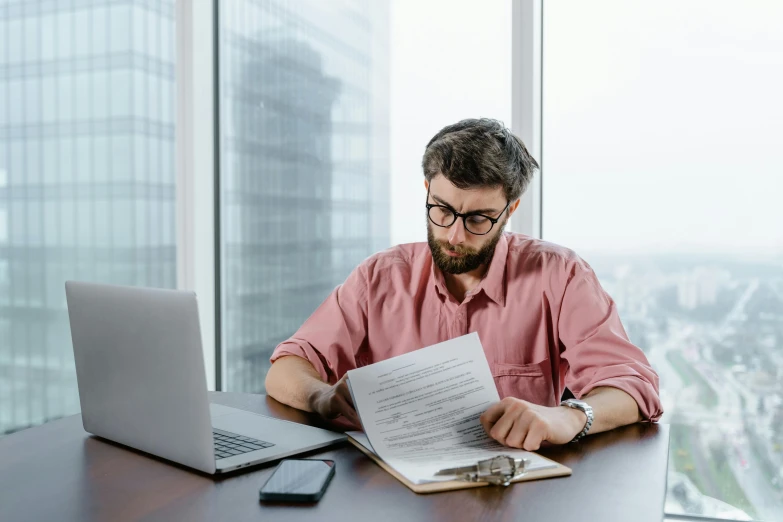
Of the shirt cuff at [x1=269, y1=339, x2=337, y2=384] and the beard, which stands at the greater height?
the beard

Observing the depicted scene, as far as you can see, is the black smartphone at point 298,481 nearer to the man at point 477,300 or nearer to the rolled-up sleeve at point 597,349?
the man at point 477,300

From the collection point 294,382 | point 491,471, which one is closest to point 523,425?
point 491,471

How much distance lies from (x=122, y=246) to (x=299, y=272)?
65 cm

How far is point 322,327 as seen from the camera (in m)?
1.56

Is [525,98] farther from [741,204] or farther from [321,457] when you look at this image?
[321,457]

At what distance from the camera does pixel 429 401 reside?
105 cm

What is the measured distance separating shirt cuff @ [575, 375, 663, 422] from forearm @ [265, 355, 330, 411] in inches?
20.5

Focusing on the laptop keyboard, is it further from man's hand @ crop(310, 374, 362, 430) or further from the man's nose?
the man's nose

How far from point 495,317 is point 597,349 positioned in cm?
26

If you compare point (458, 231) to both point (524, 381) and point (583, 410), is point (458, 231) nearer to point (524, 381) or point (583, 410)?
point (524, 381)

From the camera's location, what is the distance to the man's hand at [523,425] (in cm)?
99

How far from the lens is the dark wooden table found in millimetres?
806

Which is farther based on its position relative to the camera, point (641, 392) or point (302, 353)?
point (302, 353)

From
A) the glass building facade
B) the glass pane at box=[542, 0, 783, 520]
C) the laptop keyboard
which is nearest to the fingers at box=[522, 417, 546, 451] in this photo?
the laptop keyboard
